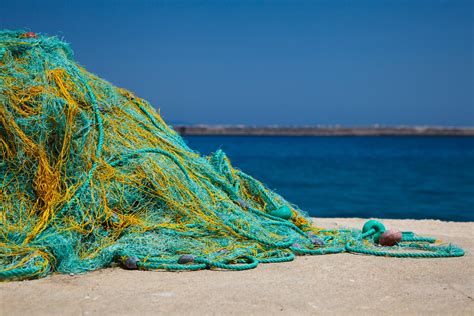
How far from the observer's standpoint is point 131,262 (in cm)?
559

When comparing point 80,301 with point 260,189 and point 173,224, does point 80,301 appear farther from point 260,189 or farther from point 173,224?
point 260,189

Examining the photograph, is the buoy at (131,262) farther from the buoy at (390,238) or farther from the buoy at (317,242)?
the buoy at (390,238)

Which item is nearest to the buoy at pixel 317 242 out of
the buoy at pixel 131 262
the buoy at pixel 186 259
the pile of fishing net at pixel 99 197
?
the pile of fishing net at pixel 99 197

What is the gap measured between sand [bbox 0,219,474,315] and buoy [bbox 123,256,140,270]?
3.5 inches

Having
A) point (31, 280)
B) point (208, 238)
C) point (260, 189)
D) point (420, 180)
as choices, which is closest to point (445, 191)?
point (420, 180)

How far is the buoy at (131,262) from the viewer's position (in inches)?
220

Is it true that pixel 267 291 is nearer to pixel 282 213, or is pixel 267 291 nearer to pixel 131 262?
pixel 131 262

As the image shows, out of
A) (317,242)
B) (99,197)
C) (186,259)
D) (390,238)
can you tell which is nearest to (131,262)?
(186,259)

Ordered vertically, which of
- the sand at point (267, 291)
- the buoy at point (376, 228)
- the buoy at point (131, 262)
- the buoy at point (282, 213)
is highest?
the buoy at point (282, 213)

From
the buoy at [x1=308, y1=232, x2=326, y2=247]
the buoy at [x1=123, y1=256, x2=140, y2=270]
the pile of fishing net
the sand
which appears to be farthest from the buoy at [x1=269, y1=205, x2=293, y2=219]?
the buoy at [x1=123, y1=256, x2=140, y2=270]

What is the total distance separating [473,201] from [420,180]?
966 centimetres

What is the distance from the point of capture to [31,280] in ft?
17.1

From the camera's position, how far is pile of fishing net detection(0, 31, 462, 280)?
567 centimetres

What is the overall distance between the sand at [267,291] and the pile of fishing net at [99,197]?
0.84 feet
